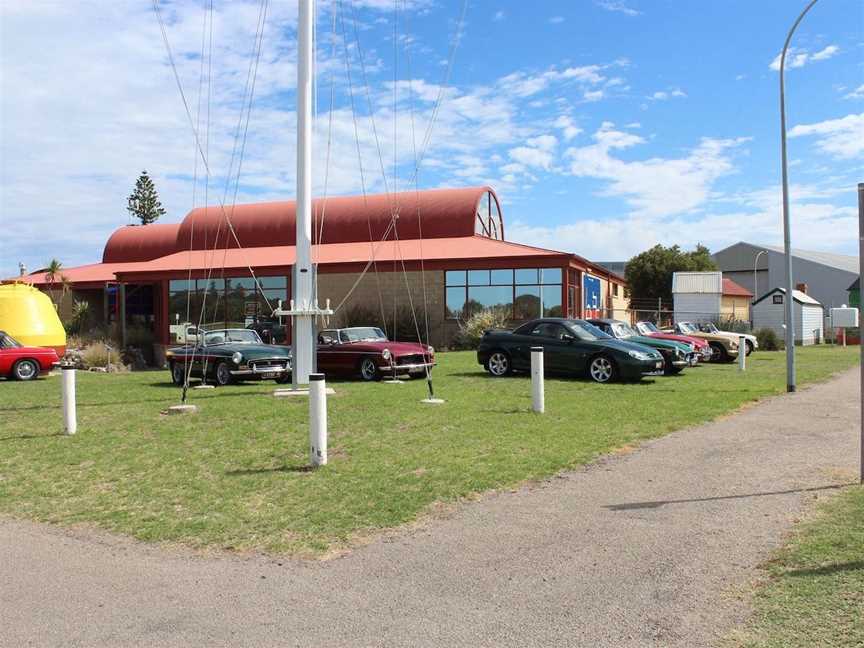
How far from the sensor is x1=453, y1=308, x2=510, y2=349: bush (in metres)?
30.5

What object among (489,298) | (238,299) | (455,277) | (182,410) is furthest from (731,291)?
(182,410)

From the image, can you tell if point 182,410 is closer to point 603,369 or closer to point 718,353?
point 603,369

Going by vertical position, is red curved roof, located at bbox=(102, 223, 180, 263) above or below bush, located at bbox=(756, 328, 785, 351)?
above

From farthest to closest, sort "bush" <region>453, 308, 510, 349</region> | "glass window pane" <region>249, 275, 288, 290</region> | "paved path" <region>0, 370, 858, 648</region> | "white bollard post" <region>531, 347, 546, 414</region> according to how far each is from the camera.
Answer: "glass window pane" <region>249, 275, 288, 290</region>
"bush" <region>453, 308, 510, 349</region>
"white bollard post" <region>531, 347, 546, 414</region>
"paved path" <region>0, 370, 858, 648</region>

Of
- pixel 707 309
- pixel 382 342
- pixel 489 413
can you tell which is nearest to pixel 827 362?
pixel 707 309

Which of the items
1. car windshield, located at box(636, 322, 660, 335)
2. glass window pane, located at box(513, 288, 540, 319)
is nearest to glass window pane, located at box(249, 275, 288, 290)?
glass window pane, located at box(513, 288, 540, 319)

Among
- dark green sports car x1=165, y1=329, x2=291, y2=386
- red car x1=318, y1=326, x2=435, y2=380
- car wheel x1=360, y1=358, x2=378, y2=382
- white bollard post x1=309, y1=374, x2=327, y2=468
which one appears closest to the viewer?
white bollard post x1=309, y1=374, x2=327, y2=468

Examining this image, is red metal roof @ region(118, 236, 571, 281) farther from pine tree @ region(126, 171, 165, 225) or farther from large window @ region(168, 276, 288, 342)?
pine tree @ region(126, 171, 165, 225)

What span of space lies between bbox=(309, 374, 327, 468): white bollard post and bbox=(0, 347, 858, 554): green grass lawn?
0.15 meters

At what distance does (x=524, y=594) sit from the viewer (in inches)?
177

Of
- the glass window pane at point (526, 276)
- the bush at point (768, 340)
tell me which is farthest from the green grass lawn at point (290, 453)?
the bush at point (768, 340)

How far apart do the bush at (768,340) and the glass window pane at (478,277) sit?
45.1ft

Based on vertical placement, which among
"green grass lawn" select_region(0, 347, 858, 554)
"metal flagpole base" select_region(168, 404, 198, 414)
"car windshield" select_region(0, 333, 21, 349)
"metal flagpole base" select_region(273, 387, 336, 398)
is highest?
"car windshield" select_region(0, 333, 21, 349)

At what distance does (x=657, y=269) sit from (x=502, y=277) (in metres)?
39.8
